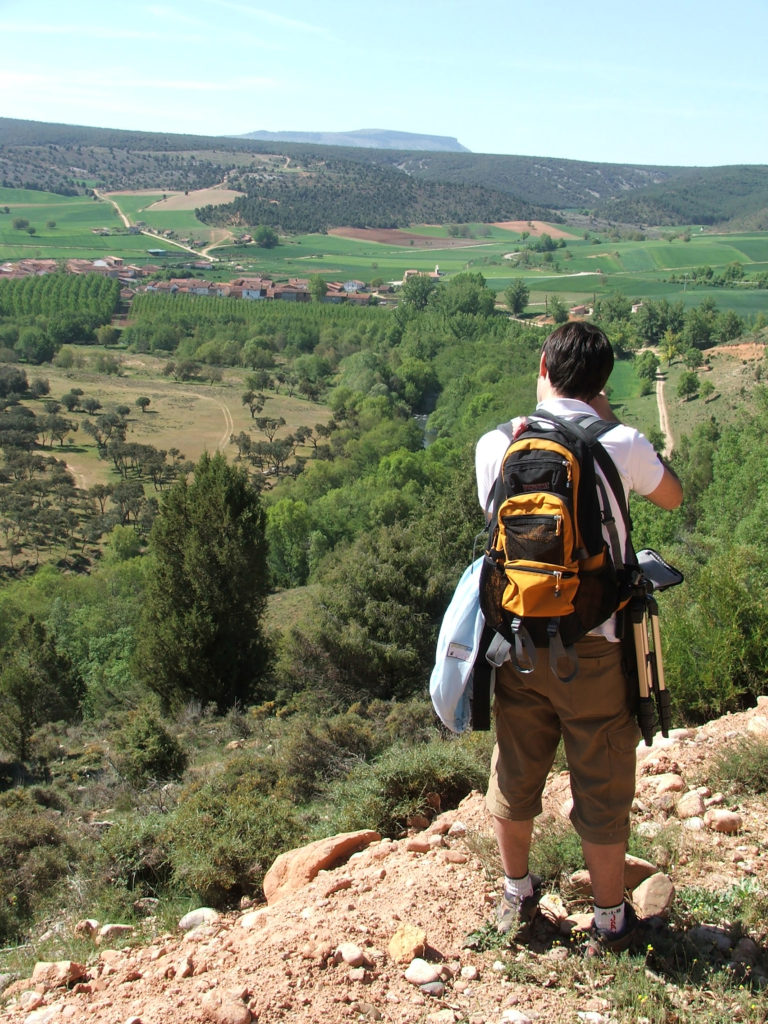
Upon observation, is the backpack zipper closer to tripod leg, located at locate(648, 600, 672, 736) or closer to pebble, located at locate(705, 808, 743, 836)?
tripod leg, located at locate(648, 600, 672, 736)

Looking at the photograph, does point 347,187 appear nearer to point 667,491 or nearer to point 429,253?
point 429,253

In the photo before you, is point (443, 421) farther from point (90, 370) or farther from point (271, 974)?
point (271, 974)

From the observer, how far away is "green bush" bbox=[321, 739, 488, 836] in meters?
4.41

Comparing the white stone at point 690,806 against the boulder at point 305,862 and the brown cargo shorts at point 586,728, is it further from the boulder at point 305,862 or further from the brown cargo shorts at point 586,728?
the boulder at point 305,862

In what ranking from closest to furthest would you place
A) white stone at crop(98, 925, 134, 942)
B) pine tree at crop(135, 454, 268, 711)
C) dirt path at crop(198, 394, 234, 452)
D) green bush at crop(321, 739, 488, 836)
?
white stone at crop(98, 925, 134, 942) → green bush at crop(321, 739, 488, 836) → pine tree at crop(135, 454, 268, 711) → dirt path at crop(198, 394, 234, 452)

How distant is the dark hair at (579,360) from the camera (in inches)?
108

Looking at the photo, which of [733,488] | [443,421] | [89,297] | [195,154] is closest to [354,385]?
[443,421]

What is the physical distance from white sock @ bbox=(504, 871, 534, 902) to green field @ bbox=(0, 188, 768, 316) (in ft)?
253

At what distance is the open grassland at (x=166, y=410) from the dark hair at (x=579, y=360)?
45.4 metres

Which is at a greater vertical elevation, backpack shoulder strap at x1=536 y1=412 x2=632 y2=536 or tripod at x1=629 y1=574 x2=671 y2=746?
backpack shoulder strap at x1=536 y1=412 x2=632 y2=536

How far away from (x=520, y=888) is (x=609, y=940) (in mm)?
339

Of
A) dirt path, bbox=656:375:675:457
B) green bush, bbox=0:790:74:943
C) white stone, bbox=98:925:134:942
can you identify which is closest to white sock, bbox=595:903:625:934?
white stone, bbox=98:925:134:942

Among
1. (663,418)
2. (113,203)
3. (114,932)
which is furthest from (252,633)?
(113,203)

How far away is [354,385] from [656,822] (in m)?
58.1
